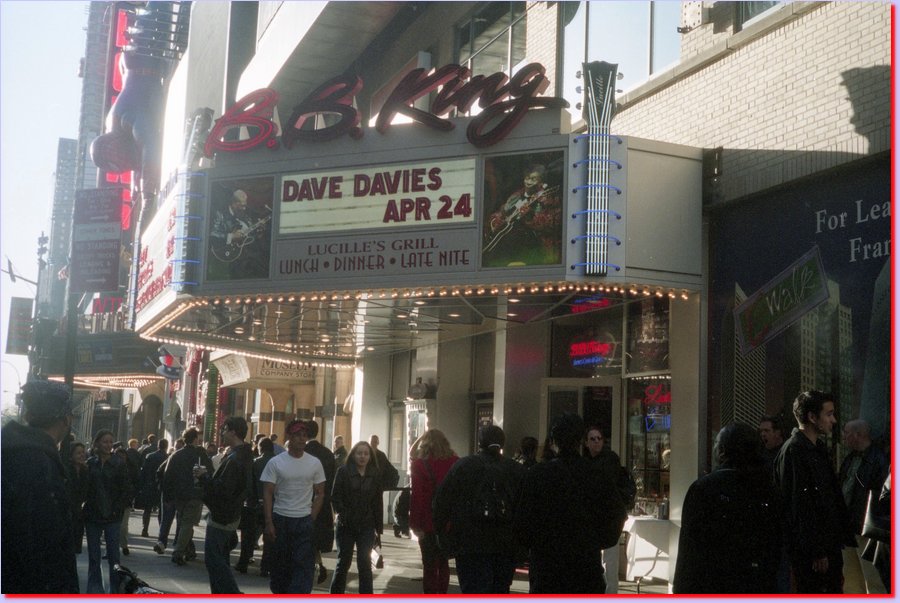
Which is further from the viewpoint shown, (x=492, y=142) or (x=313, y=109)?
(x=313, y=109)

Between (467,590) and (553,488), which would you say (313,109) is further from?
(553,488)

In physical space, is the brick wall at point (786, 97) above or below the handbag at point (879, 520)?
above

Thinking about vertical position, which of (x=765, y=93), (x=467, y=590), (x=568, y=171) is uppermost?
(x=765, y=93)

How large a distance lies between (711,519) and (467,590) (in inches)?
116

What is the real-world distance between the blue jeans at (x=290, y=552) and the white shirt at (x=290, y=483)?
0.08 meters

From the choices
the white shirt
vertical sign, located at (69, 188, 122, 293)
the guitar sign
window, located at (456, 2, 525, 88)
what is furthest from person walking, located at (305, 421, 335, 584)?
vertical sign, located at (69, 188, 122, 293)

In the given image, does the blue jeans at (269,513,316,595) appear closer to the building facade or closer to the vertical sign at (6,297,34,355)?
the building facade

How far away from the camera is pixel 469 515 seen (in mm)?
8352

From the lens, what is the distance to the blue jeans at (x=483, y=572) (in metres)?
8.34

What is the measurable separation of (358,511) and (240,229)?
603cm

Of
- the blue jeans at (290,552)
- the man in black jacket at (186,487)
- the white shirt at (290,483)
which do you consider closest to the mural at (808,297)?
the white shirt at (290,483)

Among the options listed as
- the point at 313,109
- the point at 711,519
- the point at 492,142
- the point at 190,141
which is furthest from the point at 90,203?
the point at 711,519

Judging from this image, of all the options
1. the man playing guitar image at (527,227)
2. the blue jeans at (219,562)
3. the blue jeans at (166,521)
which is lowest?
the blue jeans at (166,521)

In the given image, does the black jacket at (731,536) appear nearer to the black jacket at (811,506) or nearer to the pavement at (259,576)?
the black jacket at (811,506)
